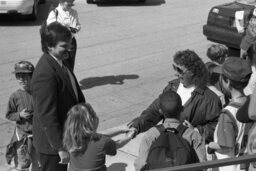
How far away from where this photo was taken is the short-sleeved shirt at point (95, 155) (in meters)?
4.43

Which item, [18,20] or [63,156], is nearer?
[63,156]

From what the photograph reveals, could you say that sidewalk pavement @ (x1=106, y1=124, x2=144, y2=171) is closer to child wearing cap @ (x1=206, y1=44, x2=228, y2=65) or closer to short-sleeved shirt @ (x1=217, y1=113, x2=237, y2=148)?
child wearing cap @ (x1=206, y1=44, x2=228, y2=65)

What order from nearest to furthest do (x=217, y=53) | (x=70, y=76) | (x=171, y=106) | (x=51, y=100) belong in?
(x=171, y=106) < (x=51, y=100) < (x=70, y=76) < (x=217, y=53)

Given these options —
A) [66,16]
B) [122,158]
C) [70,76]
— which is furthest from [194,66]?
[66,16]

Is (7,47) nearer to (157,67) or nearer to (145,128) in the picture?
(157,67)

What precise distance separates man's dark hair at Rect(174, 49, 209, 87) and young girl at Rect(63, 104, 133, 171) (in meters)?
0.96

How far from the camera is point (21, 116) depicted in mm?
5754

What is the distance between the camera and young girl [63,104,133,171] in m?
4.36

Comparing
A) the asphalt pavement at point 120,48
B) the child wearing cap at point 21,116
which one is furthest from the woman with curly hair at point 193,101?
the asphalt pavement at point 120,48

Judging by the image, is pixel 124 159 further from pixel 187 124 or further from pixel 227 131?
pixel 227 131

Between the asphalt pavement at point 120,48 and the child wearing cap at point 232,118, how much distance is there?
2.35m

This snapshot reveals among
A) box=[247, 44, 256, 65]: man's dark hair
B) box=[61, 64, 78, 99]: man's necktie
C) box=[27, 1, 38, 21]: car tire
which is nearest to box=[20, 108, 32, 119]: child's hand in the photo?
box=[61, 64, 78, 99]: man's necktie

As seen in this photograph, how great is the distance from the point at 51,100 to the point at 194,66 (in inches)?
51.4

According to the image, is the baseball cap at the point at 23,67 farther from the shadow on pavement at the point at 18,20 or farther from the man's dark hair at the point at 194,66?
the shadow on pavement at the point at 18,20
